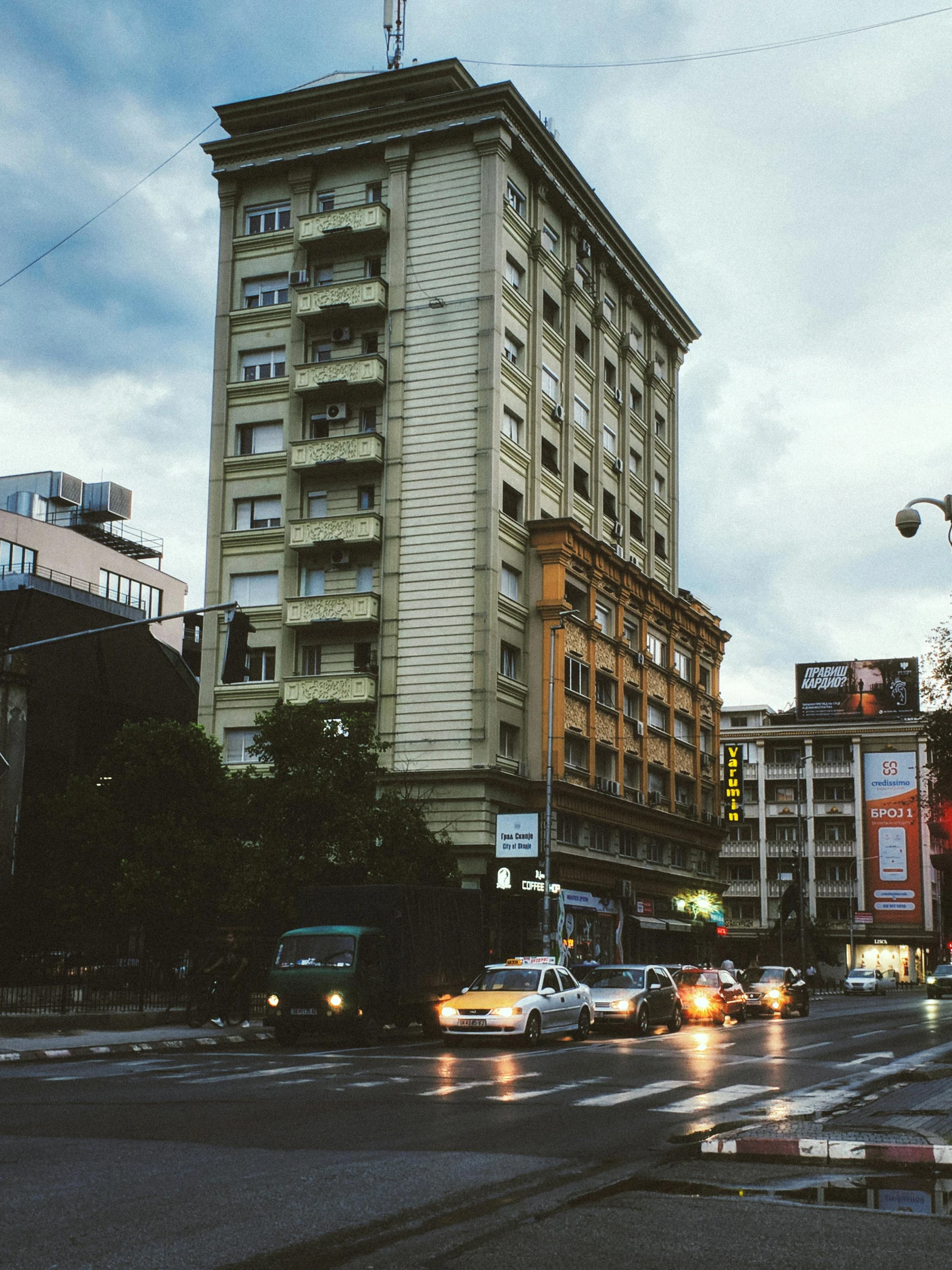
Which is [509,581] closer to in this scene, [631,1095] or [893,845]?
[631,1095]

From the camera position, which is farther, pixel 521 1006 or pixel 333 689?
pixel 333 689

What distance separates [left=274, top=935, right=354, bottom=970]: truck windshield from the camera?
24.8 metres

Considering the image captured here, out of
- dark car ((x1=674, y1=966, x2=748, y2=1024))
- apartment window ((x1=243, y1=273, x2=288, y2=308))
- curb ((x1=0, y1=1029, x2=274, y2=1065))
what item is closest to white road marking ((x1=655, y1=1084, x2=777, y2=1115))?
curb ((x1=0, y1=1029, x2=274, y2=1065))

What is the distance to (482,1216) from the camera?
311 inches

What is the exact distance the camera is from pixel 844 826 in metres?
104

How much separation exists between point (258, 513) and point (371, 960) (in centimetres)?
2681

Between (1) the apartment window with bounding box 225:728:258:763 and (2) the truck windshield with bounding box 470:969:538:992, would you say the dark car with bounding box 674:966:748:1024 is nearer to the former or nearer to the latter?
(2) the truck windshield with bounding box 470:969:538:992

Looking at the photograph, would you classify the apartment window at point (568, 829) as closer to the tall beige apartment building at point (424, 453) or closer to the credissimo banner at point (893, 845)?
the tall beige apartment building at point (424, 453)

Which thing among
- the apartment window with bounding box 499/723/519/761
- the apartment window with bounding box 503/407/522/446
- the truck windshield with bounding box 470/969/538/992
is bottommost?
the truck windshield with bounding box 470/969/538/992

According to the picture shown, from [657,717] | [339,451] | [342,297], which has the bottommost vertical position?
[657,717]

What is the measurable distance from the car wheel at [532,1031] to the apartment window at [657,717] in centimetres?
3240

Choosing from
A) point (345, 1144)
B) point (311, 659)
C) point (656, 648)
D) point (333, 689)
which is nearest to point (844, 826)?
point (656, 648)

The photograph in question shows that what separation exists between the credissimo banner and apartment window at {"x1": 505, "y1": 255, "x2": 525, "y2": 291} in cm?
6217

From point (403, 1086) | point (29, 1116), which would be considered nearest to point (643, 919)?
point (403, 1086)
